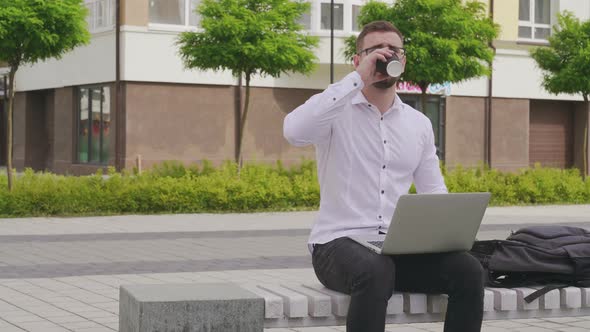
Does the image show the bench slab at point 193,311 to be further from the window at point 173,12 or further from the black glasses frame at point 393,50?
the window at point 173,12

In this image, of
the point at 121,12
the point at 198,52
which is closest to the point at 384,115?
the point at 198,52

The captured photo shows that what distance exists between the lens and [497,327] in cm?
768

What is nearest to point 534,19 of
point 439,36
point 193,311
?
point 439,36

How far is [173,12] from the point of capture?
1177 inches

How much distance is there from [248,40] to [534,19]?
17694 mm

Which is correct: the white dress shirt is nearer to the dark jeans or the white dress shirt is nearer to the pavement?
the dark jeans

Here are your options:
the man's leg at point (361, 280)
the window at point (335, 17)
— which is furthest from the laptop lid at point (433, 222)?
the window at point (335, 17)

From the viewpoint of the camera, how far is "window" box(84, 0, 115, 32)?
29953 millimetres

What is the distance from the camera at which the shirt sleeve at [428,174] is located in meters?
5.55

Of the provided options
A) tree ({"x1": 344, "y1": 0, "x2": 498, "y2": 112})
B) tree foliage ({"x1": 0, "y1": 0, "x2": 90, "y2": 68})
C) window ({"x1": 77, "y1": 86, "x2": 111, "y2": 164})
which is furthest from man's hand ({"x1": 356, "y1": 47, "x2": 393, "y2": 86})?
window ({"x1": 77, "y1": 86, "x2": 111, "y2": 164})

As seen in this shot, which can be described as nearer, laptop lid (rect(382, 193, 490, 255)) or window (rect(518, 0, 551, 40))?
laptop lid (rect(382, 193, 490, 255))

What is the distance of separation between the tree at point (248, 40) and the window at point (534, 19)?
15917mm

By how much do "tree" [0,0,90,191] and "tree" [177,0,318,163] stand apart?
299 cm

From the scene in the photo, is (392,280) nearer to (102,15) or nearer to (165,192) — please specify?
(165,192)
